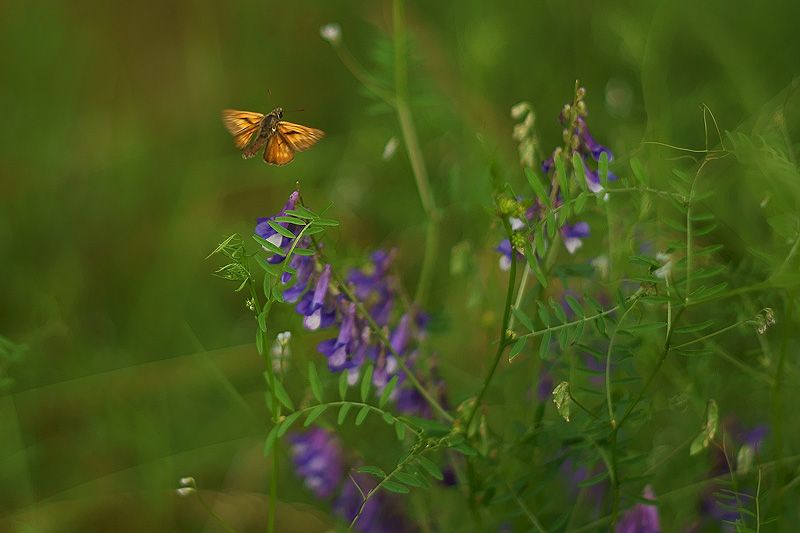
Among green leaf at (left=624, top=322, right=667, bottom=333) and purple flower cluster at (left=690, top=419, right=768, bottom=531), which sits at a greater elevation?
green leaf at (left=624, top=322, right=667, bottom=333)

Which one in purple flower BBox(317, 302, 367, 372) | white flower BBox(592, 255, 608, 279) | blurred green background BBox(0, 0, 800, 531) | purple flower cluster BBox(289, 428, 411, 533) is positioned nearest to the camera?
purple flower BBox(317, 302, 367, 372)

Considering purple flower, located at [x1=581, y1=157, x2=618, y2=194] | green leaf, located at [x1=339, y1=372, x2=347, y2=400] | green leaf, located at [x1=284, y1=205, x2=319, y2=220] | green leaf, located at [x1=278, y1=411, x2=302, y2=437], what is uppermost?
green leaf, located at [x1=284, y1=205, x2=319, y2=220]

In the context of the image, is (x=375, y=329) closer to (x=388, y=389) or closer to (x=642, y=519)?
(x=388, y=389)

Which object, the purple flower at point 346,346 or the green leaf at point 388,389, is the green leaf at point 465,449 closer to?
the green leaf at point 388,389

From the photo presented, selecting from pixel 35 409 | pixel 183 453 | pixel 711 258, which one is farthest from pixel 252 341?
pixel 711 258

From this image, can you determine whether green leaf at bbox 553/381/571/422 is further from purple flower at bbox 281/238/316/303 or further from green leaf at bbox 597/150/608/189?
purple flower at bbox 281/238/316/303

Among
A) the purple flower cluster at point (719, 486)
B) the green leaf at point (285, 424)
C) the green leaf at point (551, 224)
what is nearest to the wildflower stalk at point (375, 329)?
the green leaf at point (285, 424)

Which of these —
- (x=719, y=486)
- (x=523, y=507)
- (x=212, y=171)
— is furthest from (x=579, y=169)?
(x=212, y=171)

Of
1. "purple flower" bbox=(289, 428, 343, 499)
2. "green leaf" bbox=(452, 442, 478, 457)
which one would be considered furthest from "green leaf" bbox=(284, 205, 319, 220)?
"purple flower" bbox=(289, 428, 343, 499)
